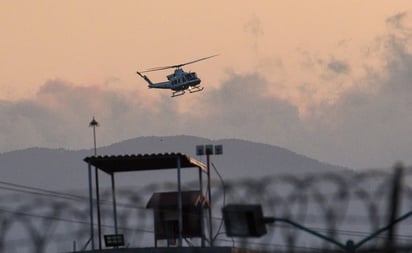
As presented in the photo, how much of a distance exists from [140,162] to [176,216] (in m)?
6.84

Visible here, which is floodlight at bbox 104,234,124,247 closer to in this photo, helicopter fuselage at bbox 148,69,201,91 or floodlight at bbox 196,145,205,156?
floodlight at bbox 196,145,205,156

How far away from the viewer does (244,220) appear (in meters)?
46.0

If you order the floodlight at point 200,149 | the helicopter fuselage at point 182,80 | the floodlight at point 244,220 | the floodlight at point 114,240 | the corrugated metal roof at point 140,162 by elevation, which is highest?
the helicopter fuselage at point 182,80

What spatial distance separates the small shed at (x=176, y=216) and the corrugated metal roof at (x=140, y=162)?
1.82m

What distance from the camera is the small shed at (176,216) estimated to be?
84812 millimetres

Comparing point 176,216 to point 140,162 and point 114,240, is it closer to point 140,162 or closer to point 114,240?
point 140,162

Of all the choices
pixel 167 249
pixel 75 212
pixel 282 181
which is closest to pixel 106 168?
pixel 167 249

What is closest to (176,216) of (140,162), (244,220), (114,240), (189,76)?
(140,162)

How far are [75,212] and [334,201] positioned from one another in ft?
31.7

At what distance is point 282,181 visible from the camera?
176 ft

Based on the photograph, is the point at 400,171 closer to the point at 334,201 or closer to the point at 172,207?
the point at 334,201

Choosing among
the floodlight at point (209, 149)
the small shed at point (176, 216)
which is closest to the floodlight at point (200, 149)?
the floodlight at point (209, 149)

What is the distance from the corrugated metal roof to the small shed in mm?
1819

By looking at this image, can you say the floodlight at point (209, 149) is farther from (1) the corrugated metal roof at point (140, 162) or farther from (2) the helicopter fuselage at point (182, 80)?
(2) the helicopter fuselage at point (182, 80)
